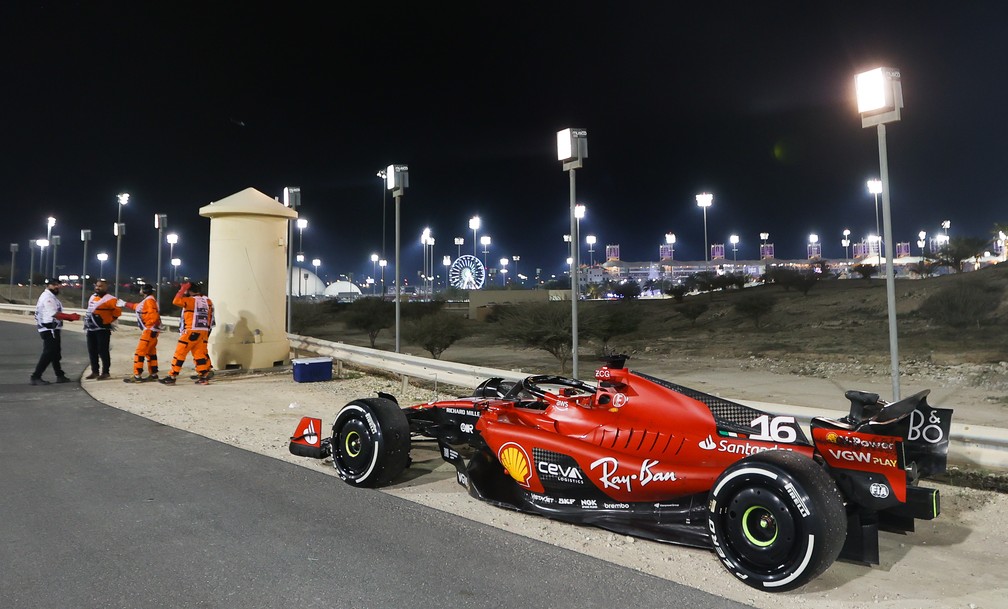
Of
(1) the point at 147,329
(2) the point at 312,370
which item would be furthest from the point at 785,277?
(1) the point at 147,329

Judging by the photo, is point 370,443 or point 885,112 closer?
point 370,443

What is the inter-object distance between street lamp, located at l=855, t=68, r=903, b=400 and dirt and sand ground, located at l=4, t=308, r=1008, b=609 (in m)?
1.73

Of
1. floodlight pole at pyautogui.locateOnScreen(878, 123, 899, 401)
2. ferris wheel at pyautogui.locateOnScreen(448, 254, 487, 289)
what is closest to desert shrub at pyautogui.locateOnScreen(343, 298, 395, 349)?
floodlight pole at pyautogui.locateOnScreen(878, 123, 899, 401)

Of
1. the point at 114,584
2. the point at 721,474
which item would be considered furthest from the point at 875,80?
the point at 114,584

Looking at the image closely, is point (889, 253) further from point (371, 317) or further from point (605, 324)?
point (371, 317)

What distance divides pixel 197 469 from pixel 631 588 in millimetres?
4544

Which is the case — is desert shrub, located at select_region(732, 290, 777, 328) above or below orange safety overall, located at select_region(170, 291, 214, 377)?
above

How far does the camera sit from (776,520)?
12.2 feet

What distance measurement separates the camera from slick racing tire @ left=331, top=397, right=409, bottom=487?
5.70 meters

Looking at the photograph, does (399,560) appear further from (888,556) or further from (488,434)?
(888,556)

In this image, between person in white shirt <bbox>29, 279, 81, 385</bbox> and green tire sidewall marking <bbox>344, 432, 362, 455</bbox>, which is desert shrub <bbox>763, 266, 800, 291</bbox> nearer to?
person in white shirt <bbox>29, 279, 81, 385</bbox>

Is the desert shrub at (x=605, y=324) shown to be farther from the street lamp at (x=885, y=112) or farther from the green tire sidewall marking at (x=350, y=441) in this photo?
the green tire sidewall marking at (x=350, y=441)

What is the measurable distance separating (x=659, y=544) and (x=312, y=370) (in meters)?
9.28

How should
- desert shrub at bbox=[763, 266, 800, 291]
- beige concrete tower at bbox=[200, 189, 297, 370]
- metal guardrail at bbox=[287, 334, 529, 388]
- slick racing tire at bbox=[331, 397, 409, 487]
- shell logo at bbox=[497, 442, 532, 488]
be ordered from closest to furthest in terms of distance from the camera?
shell logo at bbox=[497, 442, 532, 488] < slick racing tire at bbox=[331, 397, 409, 487] < metal guardrail at bbox=[287, 334, 529, 388] < beige concrete tower at bbox=[200, 189, 297, 370] < desert shrub at bbox=[763, 266, 800, 291]
